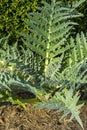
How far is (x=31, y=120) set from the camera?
3143mm

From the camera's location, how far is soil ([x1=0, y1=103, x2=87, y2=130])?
3.11 metres

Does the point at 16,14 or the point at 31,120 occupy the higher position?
the point at 16,14

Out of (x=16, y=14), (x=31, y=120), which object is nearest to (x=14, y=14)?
(x=16, y=14)

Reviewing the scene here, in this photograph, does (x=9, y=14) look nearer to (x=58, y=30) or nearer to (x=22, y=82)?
(x=58, y=30)

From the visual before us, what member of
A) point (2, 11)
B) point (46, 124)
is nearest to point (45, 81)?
point (46, 124)

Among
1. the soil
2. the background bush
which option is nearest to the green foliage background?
the background bush

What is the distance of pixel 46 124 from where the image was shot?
3129mm

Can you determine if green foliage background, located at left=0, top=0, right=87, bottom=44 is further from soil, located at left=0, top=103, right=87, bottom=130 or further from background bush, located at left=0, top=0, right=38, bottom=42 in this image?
soil, located at left=0, top=103, right=87, bottom=130

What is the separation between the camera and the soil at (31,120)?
3113 millimetres

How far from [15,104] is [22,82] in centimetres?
50

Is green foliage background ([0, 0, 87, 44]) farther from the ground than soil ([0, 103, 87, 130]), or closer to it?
farther from the ground

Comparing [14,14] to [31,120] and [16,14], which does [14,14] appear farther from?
[31,120]

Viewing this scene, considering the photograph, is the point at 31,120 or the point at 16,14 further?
the point at 16,14

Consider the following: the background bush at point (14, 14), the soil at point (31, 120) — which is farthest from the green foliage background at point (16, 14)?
the soil at point (31, 120)
